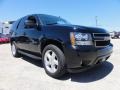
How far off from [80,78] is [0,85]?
1923 mm

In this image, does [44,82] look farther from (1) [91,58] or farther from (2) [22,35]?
(2) [22,35]

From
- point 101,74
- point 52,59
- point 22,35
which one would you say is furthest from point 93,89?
point 22,35

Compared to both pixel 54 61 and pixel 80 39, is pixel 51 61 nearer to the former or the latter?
pixel 54 61

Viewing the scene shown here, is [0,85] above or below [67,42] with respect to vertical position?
below

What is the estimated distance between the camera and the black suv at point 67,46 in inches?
163

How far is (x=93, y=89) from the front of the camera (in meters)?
3.95

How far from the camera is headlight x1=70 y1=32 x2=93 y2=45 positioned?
4125 millimetres

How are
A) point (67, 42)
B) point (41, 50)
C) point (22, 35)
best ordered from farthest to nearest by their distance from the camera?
point (22, 35)
point (41, 50)
point (67, 42)

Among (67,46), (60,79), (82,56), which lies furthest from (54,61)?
(82,56)

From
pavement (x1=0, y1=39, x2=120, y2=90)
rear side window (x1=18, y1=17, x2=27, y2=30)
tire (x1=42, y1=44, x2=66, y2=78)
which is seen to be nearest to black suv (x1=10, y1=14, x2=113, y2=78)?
tire (x1=42, y1=44, x2=66, y2=78)

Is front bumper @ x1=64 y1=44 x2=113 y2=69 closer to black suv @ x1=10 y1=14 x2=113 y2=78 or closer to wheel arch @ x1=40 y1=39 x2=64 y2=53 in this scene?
black suv @ x1=10 y1=14 x2=113 y2=78

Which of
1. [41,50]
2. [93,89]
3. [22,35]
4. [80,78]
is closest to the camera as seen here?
[93,89]

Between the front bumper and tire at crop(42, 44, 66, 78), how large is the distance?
0.19 m

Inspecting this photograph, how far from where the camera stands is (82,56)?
4.08m
